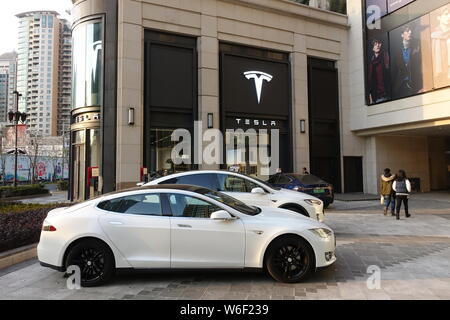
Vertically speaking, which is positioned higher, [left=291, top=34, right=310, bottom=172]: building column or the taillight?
[left=291, top=34, right=310, bottom=172]: building column

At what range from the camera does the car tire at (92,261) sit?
4.48 m

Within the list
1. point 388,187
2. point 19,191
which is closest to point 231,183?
point 388,187

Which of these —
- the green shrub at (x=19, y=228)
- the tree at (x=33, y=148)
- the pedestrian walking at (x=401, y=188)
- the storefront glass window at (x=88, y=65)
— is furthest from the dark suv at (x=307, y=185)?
the tree at (x=33, y=148)

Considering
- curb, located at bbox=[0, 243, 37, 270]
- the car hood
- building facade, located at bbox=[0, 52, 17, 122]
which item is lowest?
curb, located at bbox=[0, 243, 37, 270]

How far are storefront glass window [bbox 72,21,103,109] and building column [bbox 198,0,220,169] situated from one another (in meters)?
4.78

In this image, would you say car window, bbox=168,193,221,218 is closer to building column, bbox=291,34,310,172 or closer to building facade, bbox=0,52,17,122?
building column, bbox=291,34,310,172

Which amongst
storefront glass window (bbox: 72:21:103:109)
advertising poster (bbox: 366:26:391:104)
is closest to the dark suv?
advertising poster (bbox: 366:26:391:104)

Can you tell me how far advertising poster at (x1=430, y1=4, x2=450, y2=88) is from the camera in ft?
48.2

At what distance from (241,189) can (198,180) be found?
110cm

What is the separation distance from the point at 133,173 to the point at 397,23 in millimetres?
16025

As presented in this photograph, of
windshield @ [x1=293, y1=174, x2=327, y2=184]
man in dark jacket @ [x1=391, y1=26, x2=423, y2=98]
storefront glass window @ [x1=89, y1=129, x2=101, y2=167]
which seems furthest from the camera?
man in dark jacket @ [x1=391, y1=26, x2=423, y2=98]
